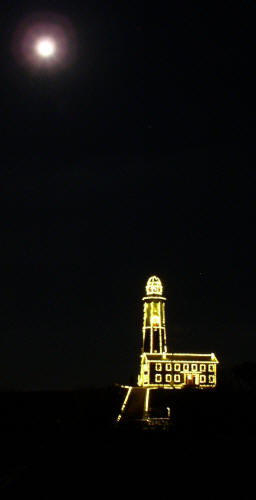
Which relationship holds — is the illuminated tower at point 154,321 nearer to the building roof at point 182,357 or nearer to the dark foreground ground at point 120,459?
the building roof at point 182,357

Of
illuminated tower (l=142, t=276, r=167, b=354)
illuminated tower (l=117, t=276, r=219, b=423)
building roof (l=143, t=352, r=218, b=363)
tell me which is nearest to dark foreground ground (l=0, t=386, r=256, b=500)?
illuminated tower (l=117, t=276, r=219, b=423)

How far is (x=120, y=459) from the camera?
19.2 metres

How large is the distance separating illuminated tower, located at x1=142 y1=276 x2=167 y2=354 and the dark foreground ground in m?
103

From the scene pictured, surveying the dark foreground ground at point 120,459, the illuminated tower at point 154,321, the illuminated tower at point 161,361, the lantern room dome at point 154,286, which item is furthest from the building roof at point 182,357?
the dark foreground ground at point 120,459

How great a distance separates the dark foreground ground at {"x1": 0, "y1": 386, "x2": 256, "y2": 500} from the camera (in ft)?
44.7

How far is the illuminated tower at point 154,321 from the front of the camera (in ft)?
463

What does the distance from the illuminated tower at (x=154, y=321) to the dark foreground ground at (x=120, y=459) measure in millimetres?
102613

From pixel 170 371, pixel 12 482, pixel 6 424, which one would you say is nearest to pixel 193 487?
pixel 12 482

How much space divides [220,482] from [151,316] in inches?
5059

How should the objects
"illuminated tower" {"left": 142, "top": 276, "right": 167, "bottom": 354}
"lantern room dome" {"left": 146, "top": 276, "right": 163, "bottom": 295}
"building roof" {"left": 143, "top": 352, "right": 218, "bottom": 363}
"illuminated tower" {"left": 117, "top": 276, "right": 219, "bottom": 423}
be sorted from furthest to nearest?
"lantern room dome" {"left": 146, "top": 276, "right": 163, "bottom": 295} < "illuminated tower" {"left": 142, "top": 276, "right": 167, "bottom": 354} < "building roof" {"left": 143, "top": 352, "right": 218, "bottom": 363} < "illuminated tower" {"left": 117, "top": 276, "right": 219, "bottom": 423}

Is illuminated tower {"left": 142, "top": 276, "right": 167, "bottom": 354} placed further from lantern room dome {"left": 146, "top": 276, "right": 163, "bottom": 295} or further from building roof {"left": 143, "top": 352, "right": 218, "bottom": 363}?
building roof {"left": 143, "top": 352, "right": 218, "bottom": 363}

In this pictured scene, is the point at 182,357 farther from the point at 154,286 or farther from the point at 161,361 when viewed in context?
the point at 154,286

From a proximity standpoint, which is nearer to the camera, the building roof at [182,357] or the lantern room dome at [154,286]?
the building roof at [182,357]

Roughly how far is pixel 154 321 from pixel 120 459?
124 meters
